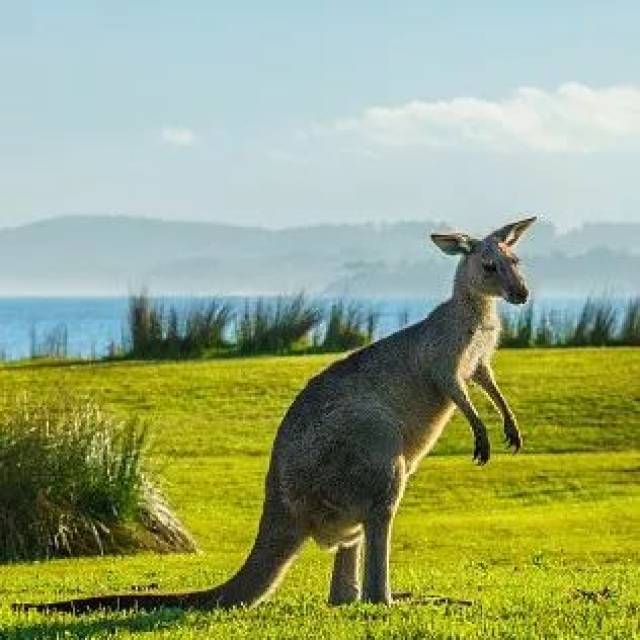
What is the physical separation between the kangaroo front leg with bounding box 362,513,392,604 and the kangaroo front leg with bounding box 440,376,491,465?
2.46ft

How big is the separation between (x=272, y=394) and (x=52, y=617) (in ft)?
55.0

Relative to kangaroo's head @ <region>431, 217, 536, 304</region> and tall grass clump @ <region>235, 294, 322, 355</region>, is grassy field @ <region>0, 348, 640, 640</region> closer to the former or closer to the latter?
kangaroo's head @ <region>431, 217, 536, 304</region>

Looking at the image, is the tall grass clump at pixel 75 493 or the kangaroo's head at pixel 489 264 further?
the tall grass clump at pixel 75 493

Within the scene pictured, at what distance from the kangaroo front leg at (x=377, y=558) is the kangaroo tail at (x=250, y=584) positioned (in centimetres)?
42

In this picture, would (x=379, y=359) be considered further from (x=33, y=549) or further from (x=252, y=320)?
(x=252, y=320)

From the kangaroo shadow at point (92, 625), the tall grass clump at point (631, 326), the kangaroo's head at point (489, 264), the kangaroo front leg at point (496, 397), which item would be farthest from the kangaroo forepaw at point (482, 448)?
the tall grass clump at point (631, 326)

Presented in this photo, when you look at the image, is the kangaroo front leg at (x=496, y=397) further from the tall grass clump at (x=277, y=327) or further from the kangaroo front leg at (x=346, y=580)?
the tall grass clump at (x=277, y=327)

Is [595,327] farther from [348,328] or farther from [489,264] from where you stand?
[489,264]

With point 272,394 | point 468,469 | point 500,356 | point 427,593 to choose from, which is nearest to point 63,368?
point 272,394

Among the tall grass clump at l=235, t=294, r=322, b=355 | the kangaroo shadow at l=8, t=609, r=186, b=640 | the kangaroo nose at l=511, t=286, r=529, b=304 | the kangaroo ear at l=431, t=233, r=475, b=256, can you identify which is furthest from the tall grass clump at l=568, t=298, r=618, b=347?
the kangaroo shadow at l=8, t=609, r=186, b=640

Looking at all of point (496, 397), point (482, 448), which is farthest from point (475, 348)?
point (482, 448)

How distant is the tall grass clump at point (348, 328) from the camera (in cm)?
3456

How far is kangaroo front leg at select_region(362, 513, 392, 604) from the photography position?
367 inches

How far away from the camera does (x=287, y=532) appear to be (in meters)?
9.64
